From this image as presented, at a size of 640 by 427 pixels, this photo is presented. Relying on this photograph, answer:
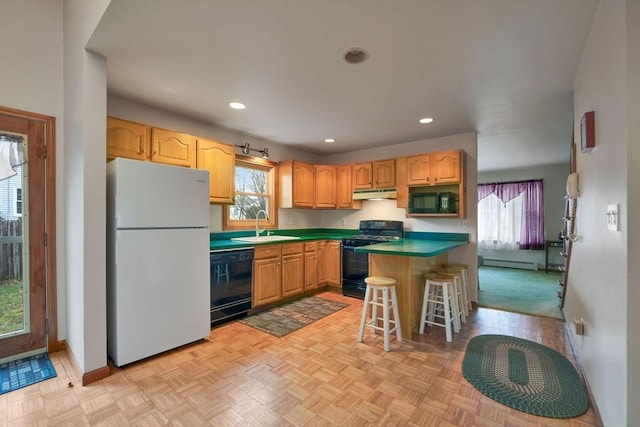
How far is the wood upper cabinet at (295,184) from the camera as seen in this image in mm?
4680

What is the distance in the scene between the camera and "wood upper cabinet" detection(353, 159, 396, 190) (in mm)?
4543

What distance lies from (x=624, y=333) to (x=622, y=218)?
0.52 meters

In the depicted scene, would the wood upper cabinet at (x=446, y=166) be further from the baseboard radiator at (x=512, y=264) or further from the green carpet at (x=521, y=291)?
the baseboard radiator at (x=512, y=264)

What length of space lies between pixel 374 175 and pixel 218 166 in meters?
2.43

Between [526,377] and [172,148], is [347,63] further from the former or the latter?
[526,377]

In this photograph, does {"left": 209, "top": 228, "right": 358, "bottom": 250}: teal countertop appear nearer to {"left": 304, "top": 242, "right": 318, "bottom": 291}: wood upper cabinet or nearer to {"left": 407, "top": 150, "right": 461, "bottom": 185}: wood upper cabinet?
{"left": 304, "top": 242, "right": 318, "bottom": 291}: wood upper cabinet

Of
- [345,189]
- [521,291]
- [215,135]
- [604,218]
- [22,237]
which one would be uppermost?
[215,135]

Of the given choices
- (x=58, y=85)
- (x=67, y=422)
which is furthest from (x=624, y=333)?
(x=58, y=85)

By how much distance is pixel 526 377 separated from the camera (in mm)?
2219

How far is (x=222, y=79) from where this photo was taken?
2.57 m

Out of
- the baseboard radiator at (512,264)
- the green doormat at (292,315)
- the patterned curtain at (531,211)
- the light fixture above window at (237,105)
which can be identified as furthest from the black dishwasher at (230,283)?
the patterned curtain at (531,211)

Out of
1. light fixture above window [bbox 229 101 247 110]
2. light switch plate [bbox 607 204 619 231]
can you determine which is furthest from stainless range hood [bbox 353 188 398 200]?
light switch plate [bbox 607 204 619 231]

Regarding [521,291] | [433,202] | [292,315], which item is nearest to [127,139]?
[292,315]

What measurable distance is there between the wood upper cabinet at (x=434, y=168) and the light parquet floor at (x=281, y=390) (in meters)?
2.12
